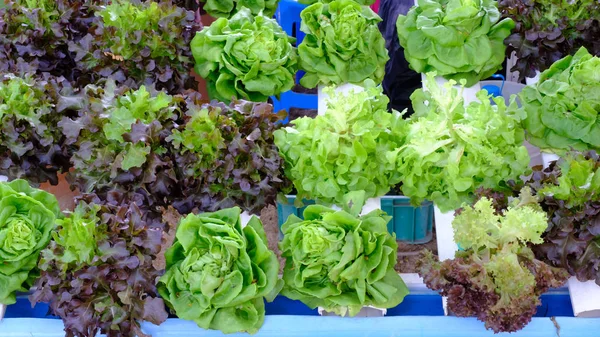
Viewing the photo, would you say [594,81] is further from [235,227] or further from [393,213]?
[235,227]

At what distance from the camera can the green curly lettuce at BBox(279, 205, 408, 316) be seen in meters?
1.70

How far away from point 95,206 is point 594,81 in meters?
1.46

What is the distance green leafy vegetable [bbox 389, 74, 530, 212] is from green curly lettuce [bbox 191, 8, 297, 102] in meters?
0.57

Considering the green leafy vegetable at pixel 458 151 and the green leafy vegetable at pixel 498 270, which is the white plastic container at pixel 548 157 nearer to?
the green leafy vegetable at pixel 458 151

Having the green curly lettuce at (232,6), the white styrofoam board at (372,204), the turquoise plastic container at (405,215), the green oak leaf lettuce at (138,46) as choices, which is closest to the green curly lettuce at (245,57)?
the green oak leaf lettuce at (138,46)

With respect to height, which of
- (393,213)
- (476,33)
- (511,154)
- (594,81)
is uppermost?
(476,33)

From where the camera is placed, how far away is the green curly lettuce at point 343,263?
170cm

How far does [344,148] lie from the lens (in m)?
1.89

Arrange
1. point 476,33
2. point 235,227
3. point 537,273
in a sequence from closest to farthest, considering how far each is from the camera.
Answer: point 537,273 → point 235,227 → point 476,33

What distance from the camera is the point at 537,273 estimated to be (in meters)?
1.65

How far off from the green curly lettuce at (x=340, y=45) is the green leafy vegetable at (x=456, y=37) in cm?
13

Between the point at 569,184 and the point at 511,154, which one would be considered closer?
the point at 569,184

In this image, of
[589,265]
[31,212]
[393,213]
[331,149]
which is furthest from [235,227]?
[589,265]

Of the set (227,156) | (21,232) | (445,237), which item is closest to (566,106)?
(445,237)
